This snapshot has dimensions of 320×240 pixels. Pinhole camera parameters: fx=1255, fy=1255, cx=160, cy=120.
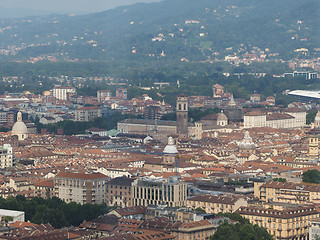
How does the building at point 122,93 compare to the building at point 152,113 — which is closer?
the building at point 152,113

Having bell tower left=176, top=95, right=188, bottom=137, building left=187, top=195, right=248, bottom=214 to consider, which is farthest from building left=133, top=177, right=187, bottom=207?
bell tower left=176, top=95, right=188, bottom=137

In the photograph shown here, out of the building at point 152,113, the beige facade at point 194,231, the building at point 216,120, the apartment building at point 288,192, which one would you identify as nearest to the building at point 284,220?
the beige facade at point 194,231

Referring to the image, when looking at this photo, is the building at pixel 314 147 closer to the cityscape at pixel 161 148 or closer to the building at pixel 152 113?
the cityscape at pixel 161 148

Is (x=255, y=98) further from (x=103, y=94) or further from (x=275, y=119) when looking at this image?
(x=275, y=119)

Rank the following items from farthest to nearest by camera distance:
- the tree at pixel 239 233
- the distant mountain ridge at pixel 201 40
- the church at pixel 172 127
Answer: the distant mountain ridge at pixel 201 40, the church at pixel 172 127, the tree at pixel 239 233

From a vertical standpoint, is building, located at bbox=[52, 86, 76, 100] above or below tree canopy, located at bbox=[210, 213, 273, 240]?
below

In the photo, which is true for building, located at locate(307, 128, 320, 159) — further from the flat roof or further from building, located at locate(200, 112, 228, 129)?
the flat roof

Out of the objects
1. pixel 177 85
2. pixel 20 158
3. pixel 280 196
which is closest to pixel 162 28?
pixel 177 85

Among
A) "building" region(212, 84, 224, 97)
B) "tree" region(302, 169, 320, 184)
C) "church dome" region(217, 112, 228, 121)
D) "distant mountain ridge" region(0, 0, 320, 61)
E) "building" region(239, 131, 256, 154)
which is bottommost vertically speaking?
"building" region(212, 84, 224, 97)
